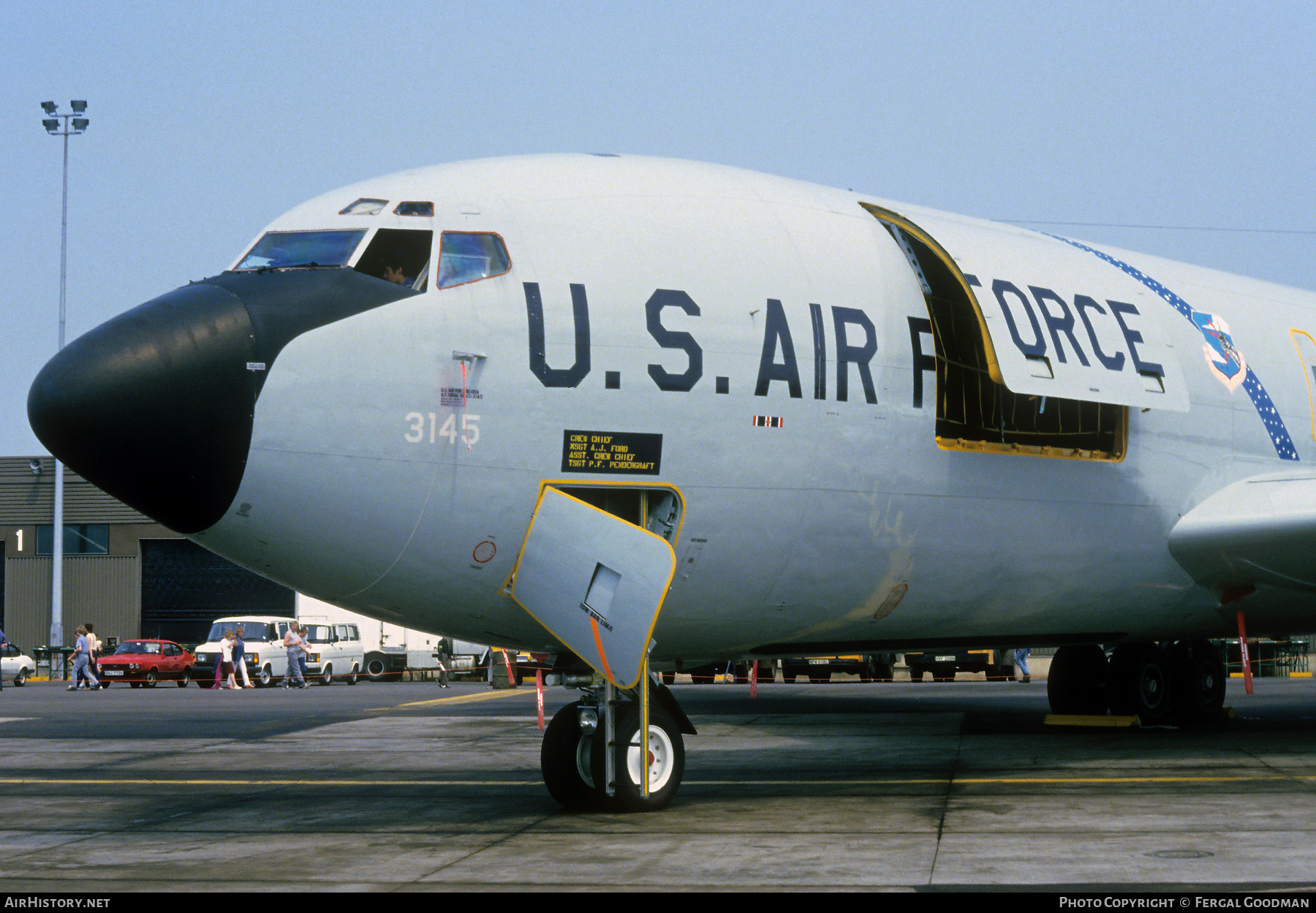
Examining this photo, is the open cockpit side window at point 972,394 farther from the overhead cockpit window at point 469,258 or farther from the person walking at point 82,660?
the person walking at point 82,660

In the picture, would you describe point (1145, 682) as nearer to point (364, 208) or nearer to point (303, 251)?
point (364, 208)

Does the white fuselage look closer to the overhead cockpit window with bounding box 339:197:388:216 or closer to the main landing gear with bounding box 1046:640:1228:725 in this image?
the overhead cockpit window with bounding box 339:197:388:216

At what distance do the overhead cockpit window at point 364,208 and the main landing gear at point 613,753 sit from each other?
4031 millimetres

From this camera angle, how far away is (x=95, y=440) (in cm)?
848

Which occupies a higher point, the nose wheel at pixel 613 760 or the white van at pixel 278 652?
the nose wheel at pixel 613 760

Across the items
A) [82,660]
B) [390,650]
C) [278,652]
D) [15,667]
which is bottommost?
[15,667]

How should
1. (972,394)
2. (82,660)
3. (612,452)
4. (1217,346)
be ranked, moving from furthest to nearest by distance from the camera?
(82,660)
(1217,346)
(972,394)
(612,452)

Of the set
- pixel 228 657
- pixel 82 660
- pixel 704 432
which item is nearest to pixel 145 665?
pixel 82 660

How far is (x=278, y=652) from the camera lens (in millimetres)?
41156

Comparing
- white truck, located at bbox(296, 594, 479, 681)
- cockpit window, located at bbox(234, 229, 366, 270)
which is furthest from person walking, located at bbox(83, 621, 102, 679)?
cockpit window, located at bbox(234, 229, 366, 270)

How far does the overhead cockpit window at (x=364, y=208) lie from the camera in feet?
33.0

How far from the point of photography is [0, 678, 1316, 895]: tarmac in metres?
7.91

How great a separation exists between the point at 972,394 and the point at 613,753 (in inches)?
172

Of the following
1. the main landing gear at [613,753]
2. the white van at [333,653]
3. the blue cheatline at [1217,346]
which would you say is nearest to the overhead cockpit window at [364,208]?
the main landing gear at [613,753]
